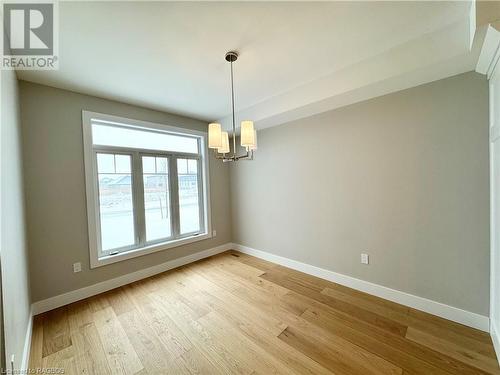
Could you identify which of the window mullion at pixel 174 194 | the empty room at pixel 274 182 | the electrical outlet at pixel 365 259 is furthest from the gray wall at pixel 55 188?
the electrical outlet at pixel 365 259

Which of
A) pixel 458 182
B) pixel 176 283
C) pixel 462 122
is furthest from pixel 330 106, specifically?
pixel 176 283

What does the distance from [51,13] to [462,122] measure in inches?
140

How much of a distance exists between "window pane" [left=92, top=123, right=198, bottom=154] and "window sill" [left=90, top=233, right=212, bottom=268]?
161 centimetres

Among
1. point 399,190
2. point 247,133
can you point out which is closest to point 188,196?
point 247,133

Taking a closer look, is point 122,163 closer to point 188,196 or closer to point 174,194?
point 174,194

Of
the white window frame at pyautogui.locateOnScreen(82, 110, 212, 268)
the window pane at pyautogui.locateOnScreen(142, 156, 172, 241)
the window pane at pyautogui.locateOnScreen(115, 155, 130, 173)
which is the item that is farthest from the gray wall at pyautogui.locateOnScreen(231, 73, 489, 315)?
the window pane at pyautogui.locateOnScreen(115, 155, 130, 173)

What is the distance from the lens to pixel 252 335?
1.85m

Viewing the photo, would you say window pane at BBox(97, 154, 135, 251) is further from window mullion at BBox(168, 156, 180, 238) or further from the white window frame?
window mullion at BBox(168, 156, 180, 238)

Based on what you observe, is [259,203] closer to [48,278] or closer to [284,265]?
[284,265]

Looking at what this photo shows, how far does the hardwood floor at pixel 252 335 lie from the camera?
5.04 feet

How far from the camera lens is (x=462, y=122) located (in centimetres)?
189

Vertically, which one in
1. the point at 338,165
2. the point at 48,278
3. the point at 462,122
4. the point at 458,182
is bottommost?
the point at 48,278

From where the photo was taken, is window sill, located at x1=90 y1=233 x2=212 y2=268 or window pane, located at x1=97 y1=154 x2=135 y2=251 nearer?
window sill, located at x1=90 y1=233 x2=212 y2=268

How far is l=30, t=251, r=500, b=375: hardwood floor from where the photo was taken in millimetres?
1537
